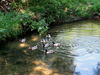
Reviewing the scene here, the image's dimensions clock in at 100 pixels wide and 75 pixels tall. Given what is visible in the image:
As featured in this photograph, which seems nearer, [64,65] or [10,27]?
[64,65]

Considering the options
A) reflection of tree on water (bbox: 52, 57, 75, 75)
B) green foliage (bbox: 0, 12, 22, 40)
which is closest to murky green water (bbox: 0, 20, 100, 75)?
reflection of tree on water (bbox: 52, 57, 75, 75)

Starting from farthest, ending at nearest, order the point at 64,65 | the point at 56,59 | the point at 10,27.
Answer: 1. the point at 10,27
2. the point at 56,59
3. the point at 64,65

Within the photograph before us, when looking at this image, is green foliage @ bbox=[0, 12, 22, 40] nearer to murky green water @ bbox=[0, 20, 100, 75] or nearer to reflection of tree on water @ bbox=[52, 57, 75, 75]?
murky green water @ bbox=[0, 20, 100, 75]

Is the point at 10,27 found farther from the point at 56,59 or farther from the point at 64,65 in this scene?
the point at 64,65

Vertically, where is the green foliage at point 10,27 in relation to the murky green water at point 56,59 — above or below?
above

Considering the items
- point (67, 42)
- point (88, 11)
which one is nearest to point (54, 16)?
point (67, 42)

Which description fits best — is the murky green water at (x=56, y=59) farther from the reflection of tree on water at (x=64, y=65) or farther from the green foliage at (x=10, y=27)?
the green foliage at (x=10, y=27)

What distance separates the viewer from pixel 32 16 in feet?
41.4

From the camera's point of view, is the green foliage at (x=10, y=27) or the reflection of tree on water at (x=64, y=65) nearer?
the reflection of tree on water at (x=64, y=65)

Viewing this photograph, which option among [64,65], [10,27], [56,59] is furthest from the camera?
[10,27]

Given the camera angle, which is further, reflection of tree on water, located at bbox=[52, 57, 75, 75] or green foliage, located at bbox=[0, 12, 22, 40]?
green foliage, located at bbox=[0, 12, 22, 40]

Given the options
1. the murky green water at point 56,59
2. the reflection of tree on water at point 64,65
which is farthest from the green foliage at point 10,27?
the reflection of tree on water at point 64,65

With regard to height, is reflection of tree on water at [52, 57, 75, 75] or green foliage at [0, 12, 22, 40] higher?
green foliage at [0, 12, 22, 40]

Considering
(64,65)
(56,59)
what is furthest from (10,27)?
(64,65)
